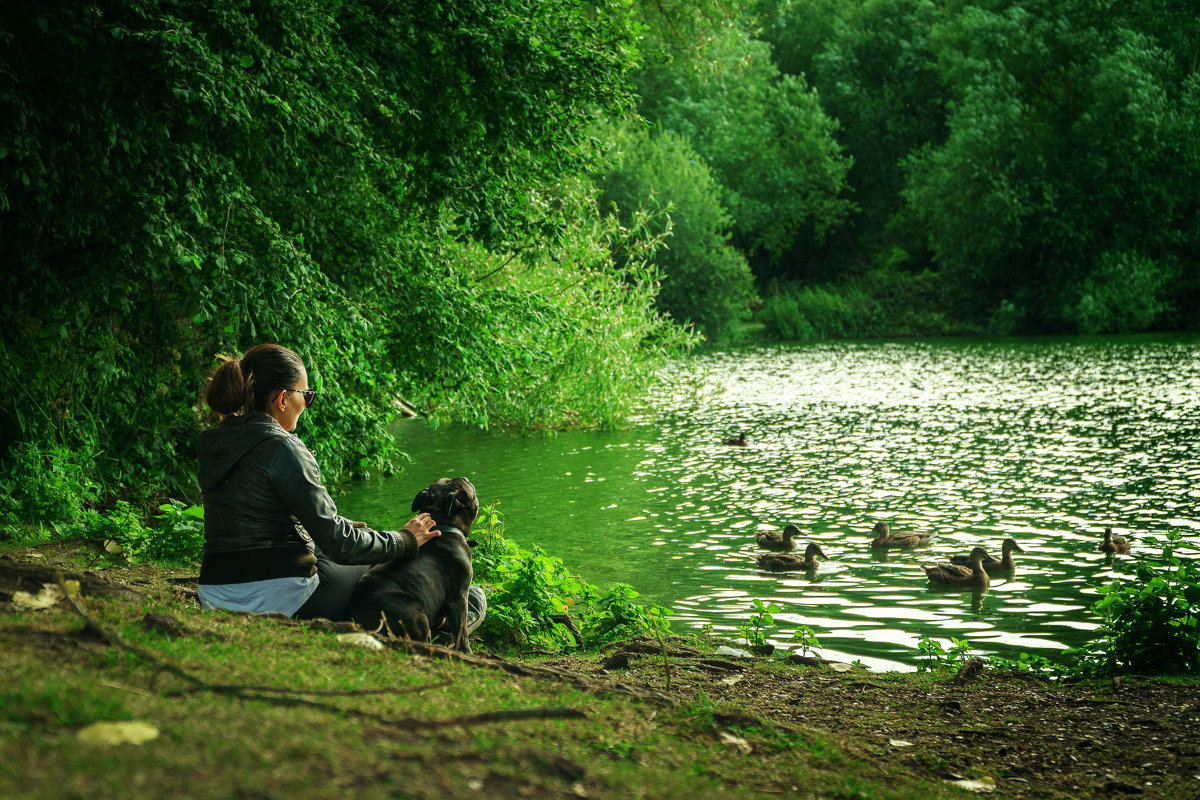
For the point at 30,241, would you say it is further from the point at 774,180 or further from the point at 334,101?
the point at 774,180

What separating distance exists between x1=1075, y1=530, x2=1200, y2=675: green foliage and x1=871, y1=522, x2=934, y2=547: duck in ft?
15.2

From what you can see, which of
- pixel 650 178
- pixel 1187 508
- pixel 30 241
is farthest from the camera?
pixel 650 178

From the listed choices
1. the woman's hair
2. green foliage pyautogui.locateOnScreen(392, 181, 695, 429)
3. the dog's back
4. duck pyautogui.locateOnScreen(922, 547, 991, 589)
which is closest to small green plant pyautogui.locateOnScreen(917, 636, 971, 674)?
duck pyautogui.locateOnScreen(922, 547, 991, 589)

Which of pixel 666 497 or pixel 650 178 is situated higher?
pixel 650 178

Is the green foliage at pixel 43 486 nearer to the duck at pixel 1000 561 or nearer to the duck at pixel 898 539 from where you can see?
the duck at pixel 898 539

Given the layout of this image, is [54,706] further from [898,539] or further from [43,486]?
[898,539]

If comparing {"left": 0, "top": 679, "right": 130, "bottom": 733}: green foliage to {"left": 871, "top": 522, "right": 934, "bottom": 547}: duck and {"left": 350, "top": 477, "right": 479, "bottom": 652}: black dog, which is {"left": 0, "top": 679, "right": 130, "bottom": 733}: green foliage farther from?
{"left": 871, "top": 522, "right": 934, "bottom": 547}: duck

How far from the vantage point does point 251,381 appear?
17.8 feet

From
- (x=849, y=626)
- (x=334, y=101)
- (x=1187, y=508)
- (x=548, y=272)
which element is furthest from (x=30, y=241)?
(x=1187, y=508)

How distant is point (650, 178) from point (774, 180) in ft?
57.7

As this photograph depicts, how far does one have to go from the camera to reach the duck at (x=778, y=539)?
468 inches

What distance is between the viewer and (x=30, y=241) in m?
10.6

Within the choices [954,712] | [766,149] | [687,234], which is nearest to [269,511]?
[954,712]

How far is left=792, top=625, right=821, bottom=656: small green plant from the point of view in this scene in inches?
306
